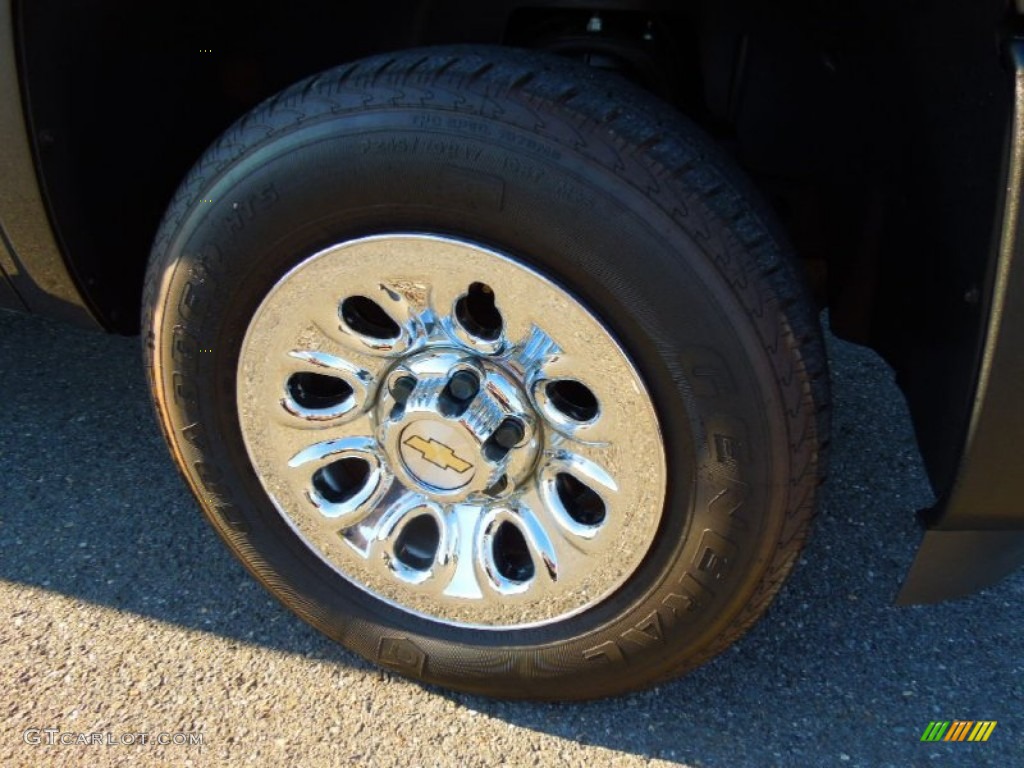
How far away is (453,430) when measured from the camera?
1.66 m

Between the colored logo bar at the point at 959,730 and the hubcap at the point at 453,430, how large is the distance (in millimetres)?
726

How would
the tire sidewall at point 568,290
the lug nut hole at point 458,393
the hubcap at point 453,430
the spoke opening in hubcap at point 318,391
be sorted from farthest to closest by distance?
the spoke opening in hubcap at point 318,391, the lug nut hole at point 458,393, the hubcap at point 453,430, the tire sidewall at point 568,290

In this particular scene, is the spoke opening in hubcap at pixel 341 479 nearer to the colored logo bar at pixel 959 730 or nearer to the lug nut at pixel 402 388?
the lug nut at pixel 402 388

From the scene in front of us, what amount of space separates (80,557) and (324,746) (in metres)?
0.81

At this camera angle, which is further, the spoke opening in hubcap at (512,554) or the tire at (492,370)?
the spoke opening in hubcap at (512,554)

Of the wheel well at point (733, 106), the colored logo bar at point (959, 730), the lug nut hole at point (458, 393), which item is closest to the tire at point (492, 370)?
the lug nut hole at point (458, 393)

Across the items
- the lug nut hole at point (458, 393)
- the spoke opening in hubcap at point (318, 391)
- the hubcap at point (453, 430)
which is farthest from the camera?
the spoke opening in hubcap at point (318, 391)

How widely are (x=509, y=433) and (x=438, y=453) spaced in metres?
0.14

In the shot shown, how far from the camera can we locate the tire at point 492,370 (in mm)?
1432

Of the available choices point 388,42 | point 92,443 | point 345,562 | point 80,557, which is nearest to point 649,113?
point 388,42

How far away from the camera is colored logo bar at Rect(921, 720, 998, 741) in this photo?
1829 millimetres

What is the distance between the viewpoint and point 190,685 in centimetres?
190

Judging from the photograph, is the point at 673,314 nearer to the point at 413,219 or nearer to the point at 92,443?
the point at 413,219
